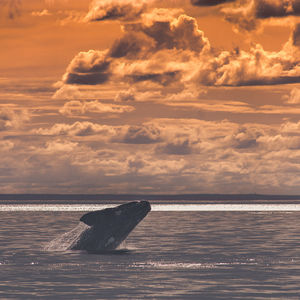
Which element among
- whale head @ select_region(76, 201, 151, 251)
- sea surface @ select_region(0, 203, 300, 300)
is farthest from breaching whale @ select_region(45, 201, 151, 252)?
sea surface @ select_region(0, 203, 300, 300)

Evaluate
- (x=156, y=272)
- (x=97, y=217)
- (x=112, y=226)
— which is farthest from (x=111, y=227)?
(x=156, y=272)

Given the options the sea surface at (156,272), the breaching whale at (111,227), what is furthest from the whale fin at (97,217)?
the sea surface at (156,272)

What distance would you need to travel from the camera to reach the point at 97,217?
3628 cm

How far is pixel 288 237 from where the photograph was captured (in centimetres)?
5228

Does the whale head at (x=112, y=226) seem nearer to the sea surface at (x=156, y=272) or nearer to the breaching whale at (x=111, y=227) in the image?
the breaching whale at (x=111, y=227)

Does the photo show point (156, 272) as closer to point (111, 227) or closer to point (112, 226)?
point (112, 226)

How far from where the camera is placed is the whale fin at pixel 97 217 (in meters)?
35.1

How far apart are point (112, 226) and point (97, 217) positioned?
44.2 inches

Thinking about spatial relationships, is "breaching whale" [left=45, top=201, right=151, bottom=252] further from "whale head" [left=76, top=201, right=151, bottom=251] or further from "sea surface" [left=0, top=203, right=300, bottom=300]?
"sea surface" [left=0, top=203, right=300, bottom=300]

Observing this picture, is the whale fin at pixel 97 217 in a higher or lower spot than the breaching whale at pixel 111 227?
higher

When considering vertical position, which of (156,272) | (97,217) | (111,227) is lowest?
(111,227)

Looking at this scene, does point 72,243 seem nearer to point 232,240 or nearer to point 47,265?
point 47,265

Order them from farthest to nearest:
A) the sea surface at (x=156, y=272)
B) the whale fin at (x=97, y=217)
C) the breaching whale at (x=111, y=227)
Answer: the breaching whale at (x=111, y=227)
the whale fin at (x=97, y=217)
the sea surface at (x=156, y=272)

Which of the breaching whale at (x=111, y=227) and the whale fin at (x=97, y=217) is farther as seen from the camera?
the breaching whale at (x=111, y=227)
